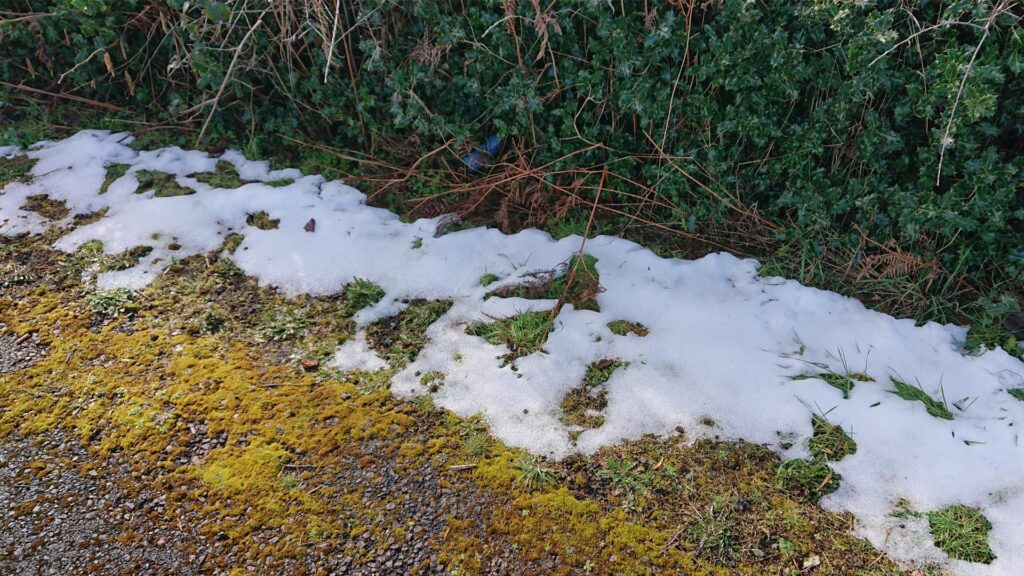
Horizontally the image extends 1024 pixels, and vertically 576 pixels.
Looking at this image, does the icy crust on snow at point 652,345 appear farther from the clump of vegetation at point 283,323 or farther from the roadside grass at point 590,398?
the clump of vegetation at point 283,323

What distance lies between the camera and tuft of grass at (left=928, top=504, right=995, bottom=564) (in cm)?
177

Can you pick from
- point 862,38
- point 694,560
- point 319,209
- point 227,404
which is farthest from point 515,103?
point 694,560

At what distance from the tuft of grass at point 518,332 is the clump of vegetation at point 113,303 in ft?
4.75

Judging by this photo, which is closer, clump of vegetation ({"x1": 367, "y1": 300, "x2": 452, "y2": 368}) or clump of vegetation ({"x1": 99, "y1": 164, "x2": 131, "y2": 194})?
clump of vegetation ({"x1": 367, "y1": 300, "x2": 452, "y2": 368})

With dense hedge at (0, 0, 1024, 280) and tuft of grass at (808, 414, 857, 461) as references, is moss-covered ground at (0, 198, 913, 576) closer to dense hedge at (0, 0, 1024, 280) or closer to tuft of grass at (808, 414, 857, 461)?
tuft of grass at (808, 414, 857, 461)

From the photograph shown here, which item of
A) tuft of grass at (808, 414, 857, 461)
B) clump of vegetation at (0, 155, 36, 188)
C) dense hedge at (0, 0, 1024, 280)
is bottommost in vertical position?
tuft of grass at (808, 414, 857, 461)

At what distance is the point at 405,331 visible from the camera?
2.59m

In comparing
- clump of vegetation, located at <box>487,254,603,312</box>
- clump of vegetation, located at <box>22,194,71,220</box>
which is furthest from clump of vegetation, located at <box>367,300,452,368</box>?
clump of vegetation, located at <box>22,194,71,220</box>

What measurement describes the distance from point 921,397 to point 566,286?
1361mm

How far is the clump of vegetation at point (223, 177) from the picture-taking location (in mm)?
3455

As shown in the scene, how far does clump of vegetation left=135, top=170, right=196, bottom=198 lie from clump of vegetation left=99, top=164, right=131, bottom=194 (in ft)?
0.32

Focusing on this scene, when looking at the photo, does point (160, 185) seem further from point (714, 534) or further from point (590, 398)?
point (714, 534)

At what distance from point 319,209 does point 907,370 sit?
2755mm

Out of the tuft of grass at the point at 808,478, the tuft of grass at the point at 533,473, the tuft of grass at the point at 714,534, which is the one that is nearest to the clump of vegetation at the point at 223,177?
the tuft of grass at the point at 533,473
